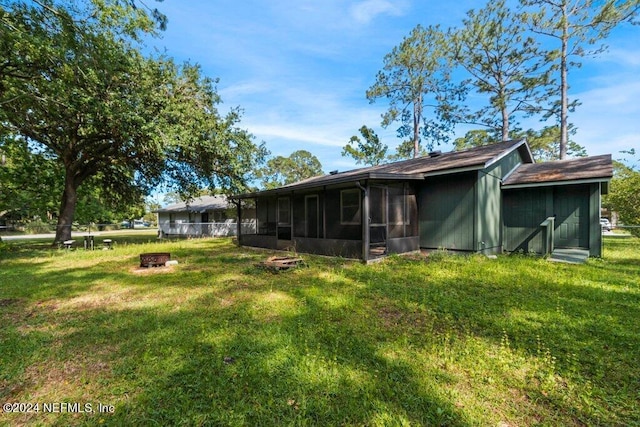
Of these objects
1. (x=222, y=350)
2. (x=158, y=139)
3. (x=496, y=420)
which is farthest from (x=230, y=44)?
(x=496, y=420)

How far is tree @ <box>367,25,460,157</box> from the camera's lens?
20.9 meters

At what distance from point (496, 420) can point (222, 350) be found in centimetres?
253

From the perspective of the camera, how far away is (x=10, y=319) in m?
4.07

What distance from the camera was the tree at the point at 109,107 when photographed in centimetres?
628

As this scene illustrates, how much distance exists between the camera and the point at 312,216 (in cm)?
1062

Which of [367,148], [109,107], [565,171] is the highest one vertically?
[367,148]

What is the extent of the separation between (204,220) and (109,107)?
16.6 meters

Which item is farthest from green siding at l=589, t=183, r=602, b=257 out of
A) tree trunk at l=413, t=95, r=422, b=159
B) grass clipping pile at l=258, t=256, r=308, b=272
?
tree trunk at l=413, t=95, r=422, b=159

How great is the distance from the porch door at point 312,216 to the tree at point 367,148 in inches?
759

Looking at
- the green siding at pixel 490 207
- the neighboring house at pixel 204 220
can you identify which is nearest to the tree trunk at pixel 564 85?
the green siding at pixel 490 207

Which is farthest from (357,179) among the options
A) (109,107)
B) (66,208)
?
(66,208)

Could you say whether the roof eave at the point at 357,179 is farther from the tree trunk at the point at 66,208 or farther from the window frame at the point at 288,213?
the tree trunk at the point at 66,208

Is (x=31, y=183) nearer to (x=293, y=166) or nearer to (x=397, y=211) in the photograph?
(x=397, y=211)

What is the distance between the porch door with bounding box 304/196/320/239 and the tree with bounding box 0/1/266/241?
13.8 ft
